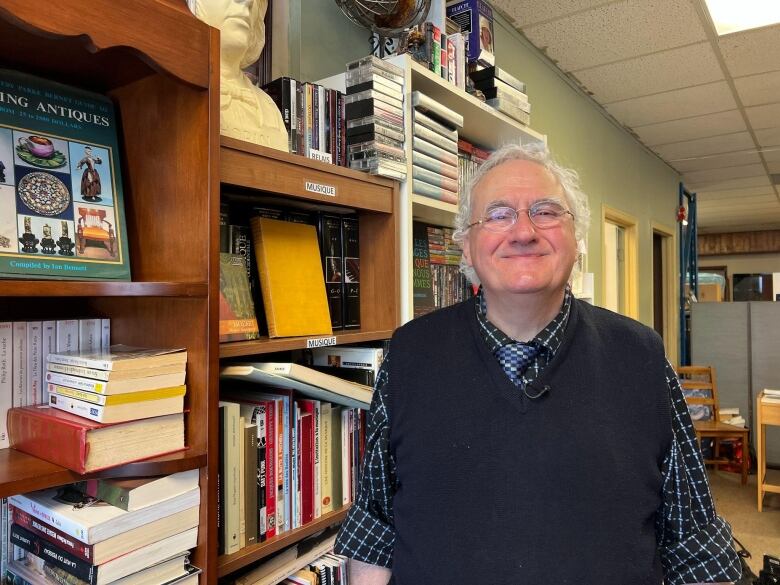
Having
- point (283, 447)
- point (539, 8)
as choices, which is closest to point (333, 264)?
point (283, 447)

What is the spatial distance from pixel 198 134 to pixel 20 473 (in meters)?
0.58

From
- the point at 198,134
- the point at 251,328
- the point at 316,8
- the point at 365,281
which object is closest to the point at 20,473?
the point at 251,328

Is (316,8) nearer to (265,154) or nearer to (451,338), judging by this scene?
(265,154)

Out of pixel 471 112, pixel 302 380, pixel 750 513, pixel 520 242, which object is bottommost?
pixel 750 513

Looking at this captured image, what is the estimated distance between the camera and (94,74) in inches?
37.3

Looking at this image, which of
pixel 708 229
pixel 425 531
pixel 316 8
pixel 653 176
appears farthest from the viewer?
pixel 708 229

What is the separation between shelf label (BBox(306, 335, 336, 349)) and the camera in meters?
1.17

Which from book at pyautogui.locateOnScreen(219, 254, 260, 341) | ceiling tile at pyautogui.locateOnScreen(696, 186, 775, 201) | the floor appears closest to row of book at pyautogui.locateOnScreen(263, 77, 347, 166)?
book at pyautogui.locateOnScreen(219, 254, 260, 341)

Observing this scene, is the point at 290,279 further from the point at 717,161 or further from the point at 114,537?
the point at 717,161

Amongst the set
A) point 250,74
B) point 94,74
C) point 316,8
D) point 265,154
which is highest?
point 316,8

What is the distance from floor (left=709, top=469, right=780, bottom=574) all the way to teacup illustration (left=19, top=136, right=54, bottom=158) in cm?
345

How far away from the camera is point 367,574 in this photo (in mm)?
1075

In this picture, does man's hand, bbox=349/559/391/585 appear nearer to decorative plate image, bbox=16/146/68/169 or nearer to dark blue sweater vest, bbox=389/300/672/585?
dark blue sweater vest, bbox=389/300/672/585

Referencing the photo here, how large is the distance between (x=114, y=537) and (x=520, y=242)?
79 centimetres
